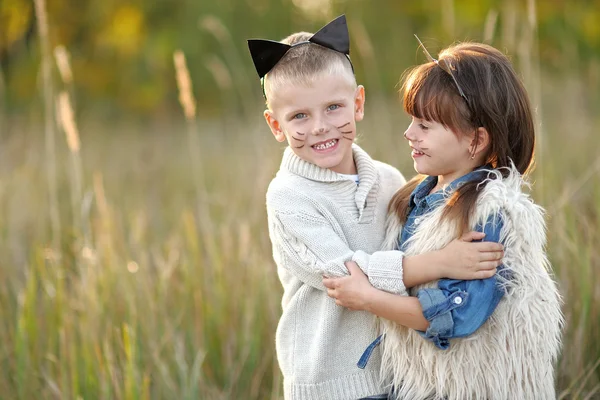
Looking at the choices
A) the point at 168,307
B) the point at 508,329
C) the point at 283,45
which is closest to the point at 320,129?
the point at 283,45

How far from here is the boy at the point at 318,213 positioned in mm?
2029

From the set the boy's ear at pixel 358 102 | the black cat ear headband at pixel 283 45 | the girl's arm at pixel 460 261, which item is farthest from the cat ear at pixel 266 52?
the girl's arm at pixel 460 261

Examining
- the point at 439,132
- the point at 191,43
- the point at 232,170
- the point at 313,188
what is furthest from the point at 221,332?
the point at 191,43

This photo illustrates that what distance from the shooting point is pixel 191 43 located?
1095cm

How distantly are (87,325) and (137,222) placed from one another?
37.6 inches

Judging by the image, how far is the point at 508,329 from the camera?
1.88 meters

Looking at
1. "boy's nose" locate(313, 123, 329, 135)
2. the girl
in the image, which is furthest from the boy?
the girl

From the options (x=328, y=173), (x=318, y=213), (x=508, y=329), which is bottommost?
(x=508, y=329)

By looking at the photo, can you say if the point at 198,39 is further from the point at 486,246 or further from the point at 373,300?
the point at 486,246

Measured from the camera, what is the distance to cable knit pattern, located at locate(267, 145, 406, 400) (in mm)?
2014

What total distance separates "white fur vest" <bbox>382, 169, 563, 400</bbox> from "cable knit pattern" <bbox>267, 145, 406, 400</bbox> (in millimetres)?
180

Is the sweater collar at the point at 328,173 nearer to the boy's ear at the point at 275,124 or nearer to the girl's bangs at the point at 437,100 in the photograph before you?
the boy's ear at the point at 275,124

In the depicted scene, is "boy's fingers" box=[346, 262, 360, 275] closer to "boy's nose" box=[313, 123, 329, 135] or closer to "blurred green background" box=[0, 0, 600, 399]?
"boy's nose" box=[313, 123, 329, 135]

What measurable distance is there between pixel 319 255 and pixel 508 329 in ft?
1.75
